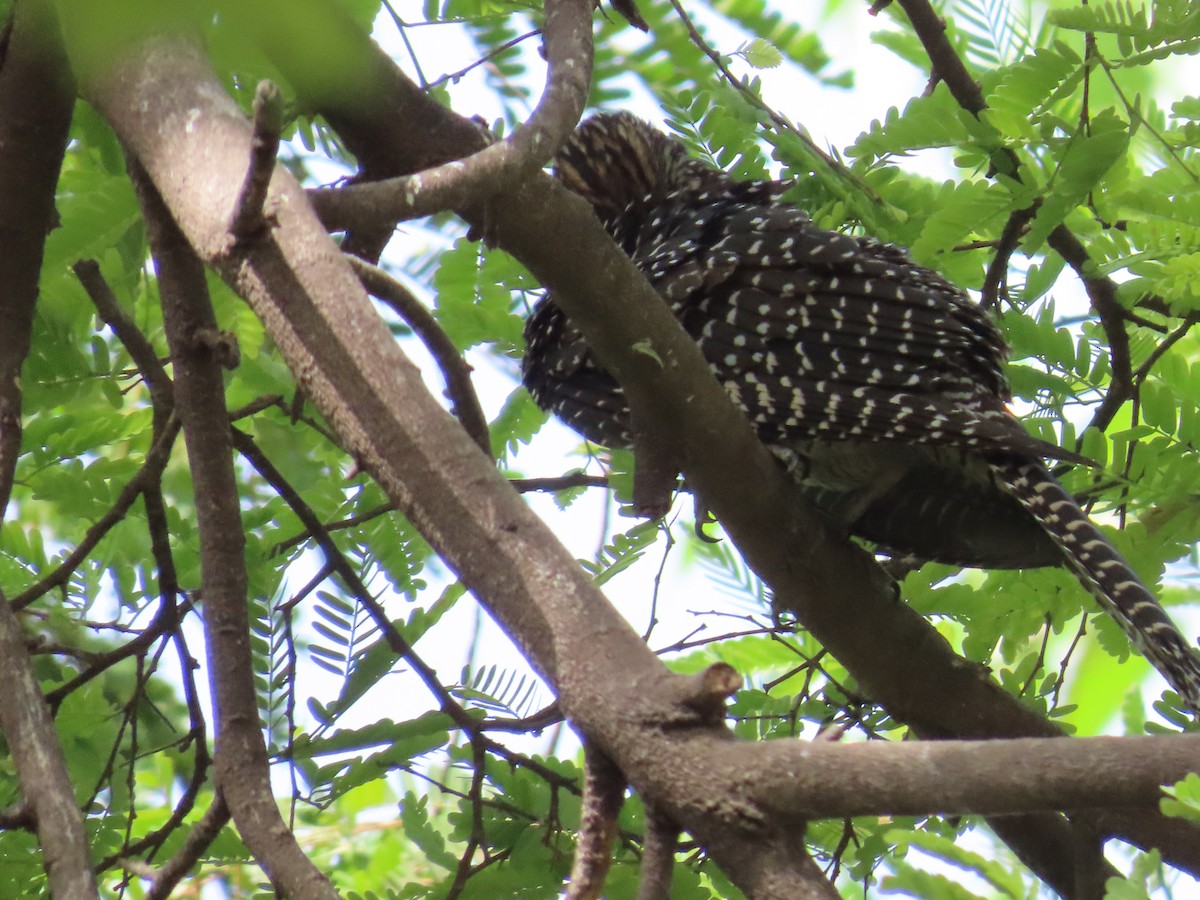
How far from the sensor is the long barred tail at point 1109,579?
105 inches

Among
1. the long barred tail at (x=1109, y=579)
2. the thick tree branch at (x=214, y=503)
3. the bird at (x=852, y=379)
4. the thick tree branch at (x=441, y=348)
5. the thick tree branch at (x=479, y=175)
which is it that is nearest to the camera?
the thick tree branch at (x=479, y=175)

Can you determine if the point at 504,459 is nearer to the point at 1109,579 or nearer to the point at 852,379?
the point at 852,379

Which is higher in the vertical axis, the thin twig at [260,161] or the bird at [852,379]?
the bird at [852,379]

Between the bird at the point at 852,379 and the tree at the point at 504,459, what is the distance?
0.51 feet

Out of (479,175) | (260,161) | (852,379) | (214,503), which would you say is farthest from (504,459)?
(260,161)

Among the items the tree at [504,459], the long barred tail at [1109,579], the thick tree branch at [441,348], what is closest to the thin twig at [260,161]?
the tree at [504,459]

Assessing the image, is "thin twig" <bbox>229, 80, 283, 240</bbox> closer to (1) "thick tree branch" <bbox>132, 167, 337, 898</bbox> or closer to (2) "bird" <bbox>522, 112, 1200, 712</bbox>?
(1) "thick tree branch" <bbox>132, 167, 337, 898</bbox>

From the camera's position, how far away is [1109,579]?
2.82m

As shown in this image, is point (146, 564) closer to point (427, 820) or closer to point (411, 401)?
point (427, 820)

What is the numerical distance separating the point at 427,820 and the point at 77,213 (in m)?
1.47

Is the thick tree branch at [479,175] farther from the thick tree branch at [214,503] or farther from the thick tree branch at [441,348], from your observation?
the thick tree branch at [214,503]

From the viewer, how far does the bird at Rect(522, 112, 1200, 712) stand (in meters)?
3.22

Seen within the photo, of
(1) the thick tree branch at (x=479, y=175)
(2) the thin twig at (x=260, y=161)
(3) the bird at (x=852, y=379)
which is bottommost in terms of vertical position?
(2) the thin twig at (x=260, y=161)

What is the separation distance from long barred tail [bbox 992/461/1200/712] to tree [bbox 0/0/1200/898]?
121mm
